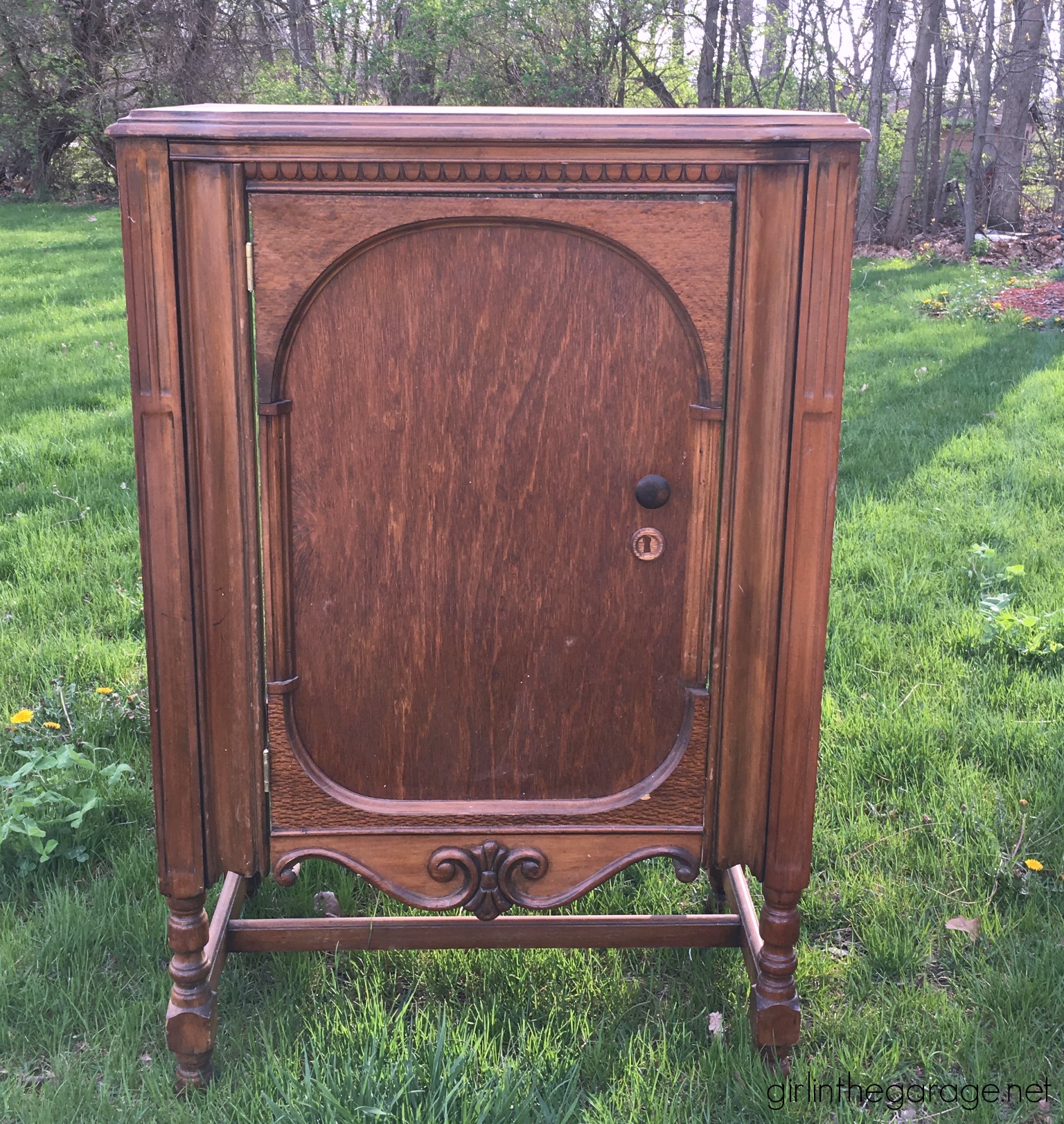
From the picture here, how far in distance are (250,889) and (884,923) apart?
1.26 metres

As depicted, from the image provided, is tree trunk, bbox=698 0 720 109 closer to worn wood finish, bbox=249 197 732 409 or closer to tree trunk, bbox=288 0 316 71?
tree trunk, bbox=288 0 316 71

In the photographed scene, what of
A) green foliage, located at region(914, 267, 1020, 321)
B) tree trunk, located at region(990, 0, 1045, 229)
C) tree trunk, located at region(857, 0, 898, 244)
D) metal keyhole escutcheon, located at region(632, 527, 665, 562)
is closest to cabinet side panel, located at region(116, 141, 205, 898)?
metal keyhole escutcheon, located at region(632, 527, 665, 562)

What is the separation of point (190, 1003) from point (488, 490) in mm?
952

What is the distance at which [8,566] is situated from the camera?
3.62 metres

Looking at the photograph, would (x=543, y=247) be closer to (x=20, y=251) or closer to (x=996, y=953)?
(x=996, y=953)

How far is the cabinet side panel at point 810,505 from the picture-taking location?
1.46 meters

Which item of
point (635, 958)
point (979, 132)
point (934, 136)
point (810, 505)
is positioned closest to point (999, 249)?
point (979, 132)

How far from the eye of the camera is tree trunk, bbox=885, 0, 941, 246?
12734 mm

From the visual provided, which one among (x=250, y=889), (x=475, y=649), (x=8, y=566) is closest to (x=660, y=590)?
(x=475, y=649)

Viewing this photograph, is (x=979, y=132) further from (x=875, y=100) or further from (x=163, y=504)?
(x=163, y=504)

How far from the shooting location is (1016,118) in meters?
12.8

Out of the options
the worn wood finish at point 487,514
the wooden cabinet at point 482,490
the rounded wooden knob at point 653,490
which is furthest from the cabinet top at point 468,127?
the rounded wooden knob at point 653,490

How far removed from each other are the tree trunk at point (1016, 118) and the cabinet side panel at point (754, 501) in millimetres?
12052

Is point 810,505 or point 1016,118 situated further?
point 1016,118
